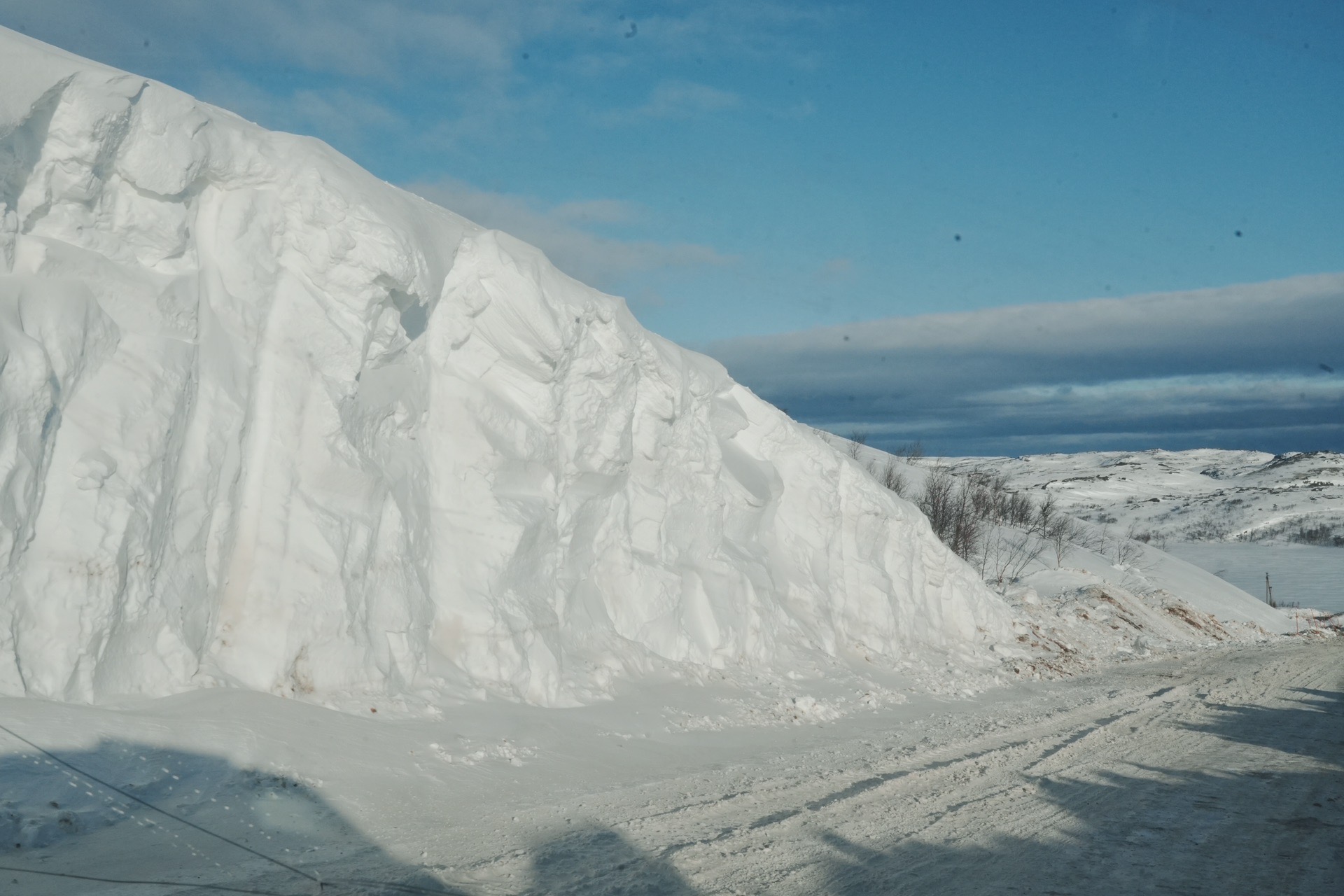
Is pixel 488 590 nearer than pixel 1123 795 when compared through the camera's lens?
No

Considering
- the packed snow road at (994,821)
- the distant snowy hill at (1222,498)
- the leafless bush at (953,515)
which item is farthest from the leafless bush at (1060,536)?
the distant snowy hill at (1222,498)

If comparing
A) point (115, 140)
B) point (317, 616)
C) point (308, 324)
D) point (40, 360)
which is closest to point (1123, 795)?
point (317, 616)

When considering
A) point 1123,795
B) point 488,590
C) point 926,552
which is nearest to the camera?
point 1123,795

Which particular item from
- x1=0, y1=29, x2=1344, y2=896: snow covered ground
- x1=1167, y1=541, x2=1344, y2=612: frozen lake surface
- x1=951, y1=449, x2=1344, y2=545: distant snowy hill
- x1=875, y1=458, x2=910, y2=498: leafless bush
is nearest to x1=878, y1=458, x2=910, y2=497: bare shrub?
x1=875, y1=458, x2=910, y2=498: leafless bush

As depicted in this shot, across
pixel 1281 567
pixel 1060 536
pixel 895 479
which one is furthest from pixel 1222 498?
Result: pixel 895 479

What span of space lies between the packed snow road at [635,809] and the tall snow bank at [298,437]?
82 centimetres

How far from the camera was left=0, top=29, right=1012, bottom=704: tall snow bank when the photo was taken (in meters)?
7.50

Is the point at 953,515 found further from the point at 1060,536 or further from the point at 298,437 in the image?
the point at 298,437

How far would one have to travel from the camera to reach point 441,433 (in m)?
11.3

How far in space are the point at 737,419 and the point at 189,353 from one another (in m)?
11.1

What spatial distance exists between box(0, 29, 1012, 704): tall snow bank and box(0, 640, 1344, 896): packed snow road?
0.82 meters

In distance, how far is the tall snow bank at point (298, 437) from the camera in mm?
7504

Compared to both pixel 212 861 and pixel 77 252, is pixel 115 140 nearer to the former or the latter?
pixel 77 252

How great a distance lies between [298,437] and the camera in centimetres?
934
